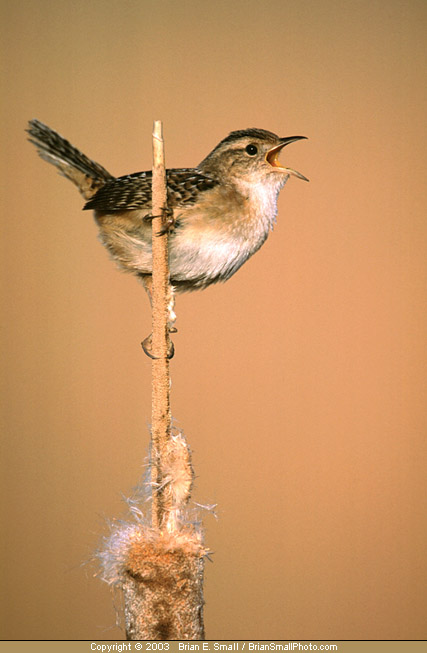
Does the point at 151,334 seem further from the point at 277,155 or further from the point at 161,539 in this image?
the point at 277,155

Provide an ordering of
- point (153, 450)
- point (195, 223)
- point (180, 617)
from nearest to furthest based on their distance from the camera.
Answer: point (180, 617), point (153, 450), point (195, 223)

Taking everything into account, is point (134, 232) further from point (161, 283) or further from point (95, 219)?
point (161, 283)

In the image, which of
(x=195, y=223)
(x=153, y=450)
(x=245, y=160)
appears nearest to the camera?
(x=153, y=450)

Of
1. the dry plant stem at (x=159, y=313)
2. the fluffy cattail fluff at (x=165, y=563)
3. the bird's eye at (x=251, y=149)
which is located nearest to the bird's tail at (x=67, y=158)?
the bird's eye at (x=251, y=149)

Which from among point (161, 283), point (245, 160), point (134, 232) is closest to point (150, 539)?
point (161, 283)

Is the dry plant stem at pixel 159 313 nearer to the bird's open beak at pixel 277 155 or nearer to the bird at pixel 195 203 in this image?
the bird at pixel 195 203

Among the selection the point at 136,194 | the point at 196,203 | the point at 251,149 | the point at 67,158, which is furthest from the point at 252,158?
the point at 67,158

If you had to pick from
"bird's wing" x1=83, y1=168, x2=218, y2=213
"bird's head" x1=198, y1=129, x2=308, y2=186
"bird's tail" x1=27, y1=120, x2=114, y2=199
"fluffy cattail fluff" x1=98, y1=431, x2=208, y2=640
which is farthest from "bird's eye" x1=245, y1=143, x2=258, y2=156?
"fluffy cattail fluff" x1=98, y1=431, x2=208, y2=640
